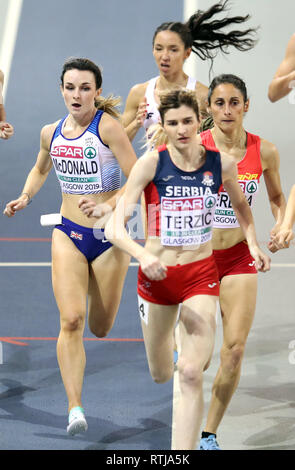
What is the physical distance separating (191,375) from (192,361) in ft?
0.29

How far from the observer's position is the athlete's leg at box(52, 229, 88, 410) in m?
6.54

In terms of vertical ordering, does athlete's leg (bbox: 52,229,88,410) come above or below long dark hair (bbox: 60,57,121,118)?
below

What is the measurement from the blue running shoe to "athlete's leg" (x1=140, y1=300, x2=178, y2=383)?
0.53m

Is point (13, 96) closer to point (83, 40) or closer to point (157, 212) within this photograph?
point (83, 40)

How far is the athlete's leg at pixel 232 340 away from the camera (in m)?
6.37

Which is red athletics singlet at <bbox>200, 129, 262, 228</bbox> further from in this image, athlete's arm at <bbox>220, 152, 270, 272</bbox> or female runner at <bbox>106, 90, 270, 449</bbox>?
female runner at <bbox>106, 90, 270, 449</bbox>

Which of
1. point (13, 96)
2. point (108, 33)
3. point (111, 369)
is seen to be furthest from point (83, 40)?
point (111, 369)

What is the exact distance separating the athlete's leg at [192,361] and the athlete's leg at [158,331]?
7.2 inches

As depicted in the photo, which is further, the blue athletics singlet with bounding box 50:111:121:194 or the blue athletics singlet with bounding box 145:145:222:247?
the blue athletics singlet with bounding box 50:111:121:194

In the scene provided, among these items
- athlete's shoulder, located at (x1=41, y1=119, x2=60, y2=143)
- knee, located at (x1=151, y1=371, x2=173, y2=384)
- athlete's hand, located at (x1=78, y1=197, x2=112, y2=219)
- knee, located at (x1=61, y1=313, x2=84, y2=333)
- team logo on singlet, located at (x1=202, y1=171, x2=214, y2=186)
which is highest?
athlete's shoulder, located at (x1=41, y1=119, x2=60, y2=143)

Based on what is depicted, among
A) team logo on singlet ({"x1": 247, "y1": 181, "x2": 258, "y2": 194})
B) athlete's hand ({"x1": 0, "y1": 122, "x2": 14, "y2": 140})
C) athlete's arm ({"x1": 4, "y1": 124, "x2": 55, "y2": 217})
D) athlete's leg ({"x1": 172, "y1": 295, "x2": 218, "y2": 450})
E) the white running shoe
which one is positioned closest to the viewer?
athlete's leg ({"x1": 172, "y1": 295, "x2": 218, "y2": 450})

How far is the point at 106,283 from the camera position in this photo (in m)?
6.96

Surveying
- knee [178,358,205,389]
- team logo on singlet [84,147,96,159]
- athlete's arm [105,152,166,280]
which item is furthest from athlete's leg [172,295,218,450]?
team logo on singlet [84,147,96,159]
